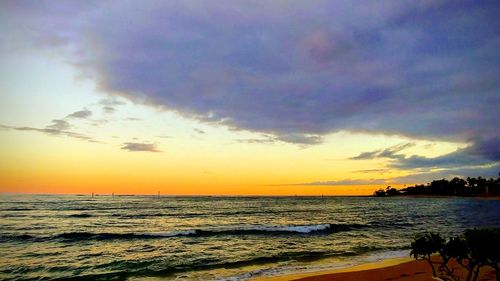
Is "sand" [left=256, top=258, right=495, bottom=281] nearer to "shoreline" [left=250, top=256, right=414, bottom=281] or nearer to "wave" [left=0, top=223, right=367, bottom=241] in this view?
"shoreline" [left=250, top=256, right=414, bottom=281]

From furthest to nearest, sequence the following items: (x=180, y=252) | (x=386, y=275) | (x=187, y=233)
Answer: (x=187, y=233)
(x=180, y=252)
(x=386, y=275)

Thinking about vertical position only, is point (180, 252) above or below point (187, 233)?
above

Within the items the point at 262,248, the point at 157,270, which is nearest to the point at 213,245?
the point at 262,248

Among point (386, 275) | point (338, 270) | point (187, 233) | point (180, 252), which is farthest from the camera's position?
point (187, 233)

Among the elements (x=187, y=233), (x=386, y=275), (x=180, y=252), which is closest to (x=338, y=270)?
(x=386, y=275)

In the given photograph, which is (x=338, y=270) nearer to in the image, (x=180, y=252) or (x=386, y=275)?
(x=386, y=275)

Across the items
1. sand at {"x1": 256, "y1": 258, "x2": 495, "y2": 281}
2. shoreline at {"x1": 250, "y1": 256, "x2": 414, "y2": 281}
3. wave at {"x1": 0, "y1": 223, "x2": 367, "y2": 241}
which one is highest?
sand at {"x1": 256, "y1": 258, "x2": 495, "y2": 281}

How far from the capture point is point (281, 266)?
20750 millimetres

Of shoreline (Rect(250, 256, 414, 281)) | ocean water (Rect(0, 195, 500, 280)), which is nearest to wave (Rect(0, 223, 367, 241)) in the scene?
ocean water (Rect(0, 195, 500, 280))

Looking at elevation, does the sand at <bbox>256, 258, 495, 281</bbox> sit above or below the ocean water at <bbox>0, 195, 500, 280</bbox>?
above

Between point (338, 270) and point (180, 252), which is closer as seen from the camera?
point (338, 270)

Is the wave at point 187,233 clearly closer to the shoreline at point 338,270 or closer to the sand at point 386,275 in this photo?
the shoreline at point 338,270

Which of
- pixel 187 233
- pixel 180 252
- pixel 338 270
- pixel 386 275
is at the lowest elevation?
pixel 187 233

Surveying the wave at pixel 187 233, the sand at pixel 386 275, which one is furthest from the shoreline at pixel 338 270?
the wave at pixel 187 233
